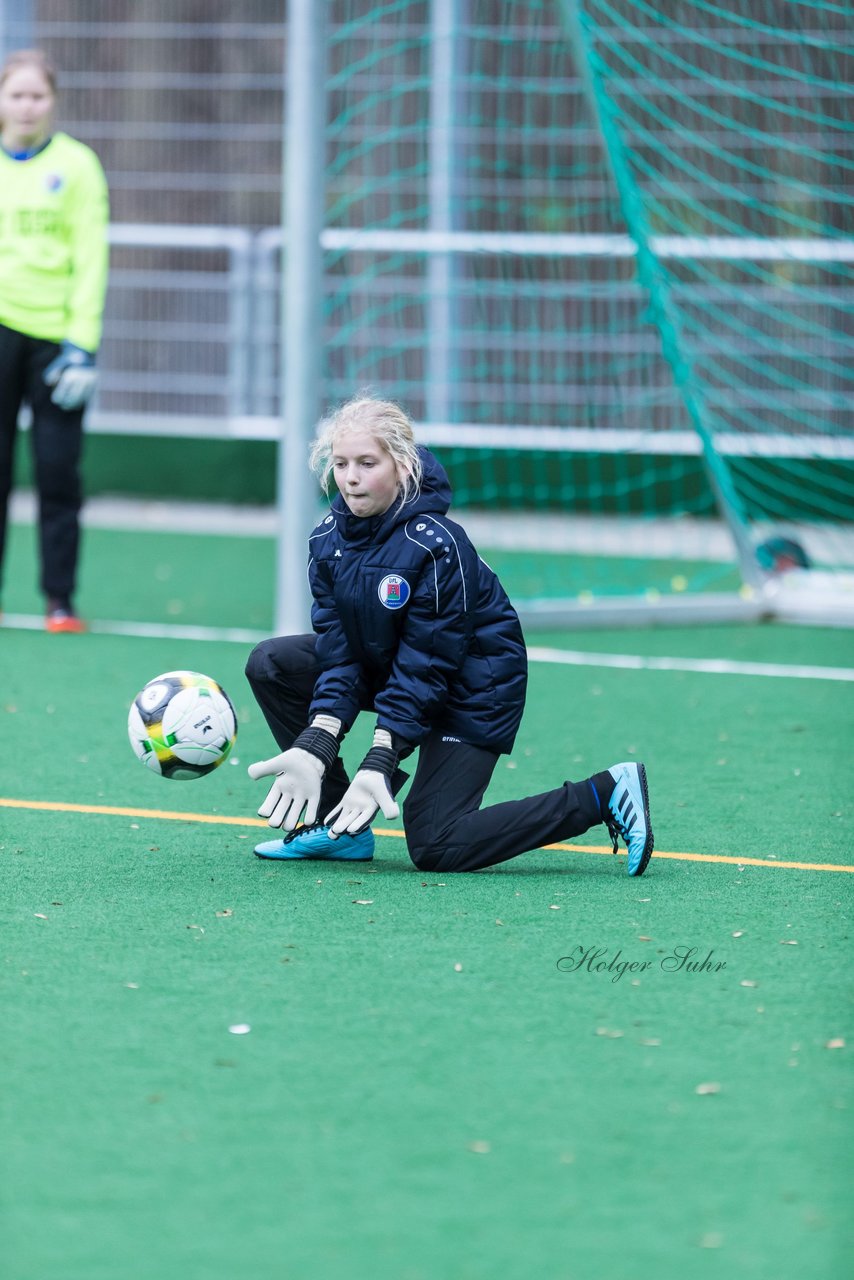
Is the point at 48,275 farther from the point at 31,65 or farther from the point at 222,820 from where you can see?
the point at 222,820

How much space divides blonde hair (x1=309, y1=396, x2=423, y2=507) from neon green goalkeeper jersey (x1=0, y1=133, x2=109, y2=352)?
3486 millimetres

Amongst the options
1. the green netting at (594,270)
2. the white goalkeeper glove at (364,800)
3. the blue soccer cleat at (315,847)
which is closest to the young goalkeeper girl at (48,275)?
the green netting at (594,270)

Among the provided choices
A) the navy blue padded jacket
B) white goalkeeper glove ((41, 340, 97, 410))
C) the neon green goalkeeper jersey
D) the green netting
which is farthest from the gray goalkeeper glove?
the green netting

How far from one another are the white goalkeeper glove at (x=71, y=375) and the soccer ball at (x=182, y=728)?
3.30m

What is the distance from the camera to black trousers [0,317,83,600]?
7676 millimetres

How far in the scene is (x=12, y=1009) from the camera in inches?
129

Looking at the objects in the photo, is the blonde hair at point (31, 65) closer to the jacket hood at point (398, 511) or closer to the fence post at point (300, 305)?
the fence post at point (300, 305)

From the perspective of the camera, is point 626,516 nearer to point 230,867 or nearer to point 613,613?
point 613,613

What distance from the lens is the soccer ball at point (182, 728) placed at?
438cm

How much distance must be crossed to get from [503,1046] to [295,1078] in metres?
0.35

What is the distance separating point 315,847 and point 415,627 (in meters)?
0.55

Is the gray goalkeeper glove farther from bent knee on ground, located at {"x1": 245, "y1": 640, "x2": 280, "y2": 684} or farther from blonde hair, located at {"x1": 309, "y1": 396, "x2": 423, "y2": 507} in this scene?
blonde hair, located at {"x1": 309, "y1": 396, "x2": 423, "y2": 507}

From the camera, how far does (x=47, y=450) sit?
7695 mm

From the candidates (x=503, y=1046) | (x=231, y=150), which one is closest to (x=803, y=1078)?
(x=503, y=1046)
